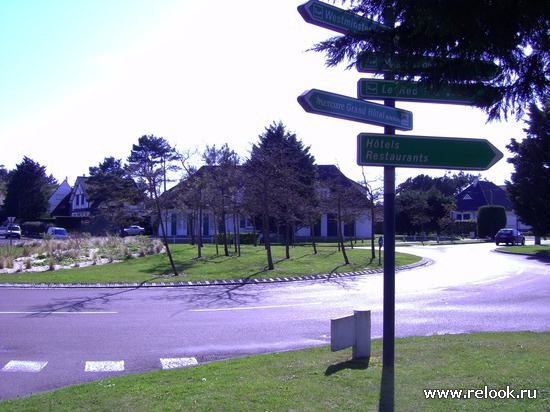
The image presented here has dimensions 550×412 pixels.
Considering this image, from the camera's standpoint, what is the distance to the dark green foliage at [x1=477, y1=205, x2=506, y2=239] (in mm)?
60344

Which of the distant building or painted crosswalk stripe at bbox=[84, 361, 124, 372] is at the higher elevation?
the distant building

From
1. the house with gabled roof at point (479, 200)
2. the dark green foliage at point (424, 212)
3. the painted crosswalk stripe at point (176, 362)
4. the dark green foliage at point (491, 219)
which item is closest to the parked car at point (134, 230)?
the dark green foliage at point (424, 212)

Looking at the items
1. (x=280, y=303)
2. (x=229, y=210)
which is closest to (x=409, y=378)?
(x=280, y=303)

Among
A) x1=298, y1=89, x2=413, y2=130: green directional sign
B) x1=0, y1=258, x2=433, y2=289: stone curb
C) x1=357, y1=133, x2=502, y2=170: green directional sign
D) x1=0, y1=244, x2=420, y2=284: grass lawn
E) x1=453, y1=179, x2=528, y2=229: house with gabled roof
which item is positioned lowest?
x1=0, y1=258, x2=433, y2=289: stone curb

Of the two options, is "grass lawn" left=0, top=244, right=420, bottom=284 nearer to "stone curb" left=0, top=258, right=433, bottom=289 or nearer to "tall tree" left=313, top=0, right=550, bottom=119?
"stone curb" left=0, top=258, right=433, bottom=289

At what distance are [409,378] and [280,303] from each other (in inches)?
365

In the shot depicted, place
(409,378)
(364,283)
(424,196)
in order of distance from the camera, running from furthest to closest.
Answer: (424,196), (364,283), (409,378)

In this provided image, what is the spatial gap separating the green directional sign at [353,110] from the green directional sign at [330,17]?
697 mm

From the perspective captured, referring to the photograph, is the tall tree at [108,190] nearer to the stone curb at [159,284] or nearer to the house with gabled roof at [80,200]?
the house with gabled roof at [80,200]

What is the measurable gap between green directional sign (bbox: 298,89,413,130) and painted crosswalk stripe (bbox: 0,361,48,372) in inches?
226

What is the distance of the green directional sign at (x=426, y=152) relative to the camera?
5.92m

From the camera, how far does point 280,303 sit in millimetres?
15133

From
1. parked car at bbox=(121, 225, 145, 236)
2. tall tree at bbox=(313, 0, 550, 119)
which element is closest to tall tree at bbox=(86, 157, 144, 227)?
parked car at bbox=(121, 225, 145, 236)

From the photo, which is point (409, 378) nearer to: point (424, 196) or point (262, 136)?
point (262, 136)
